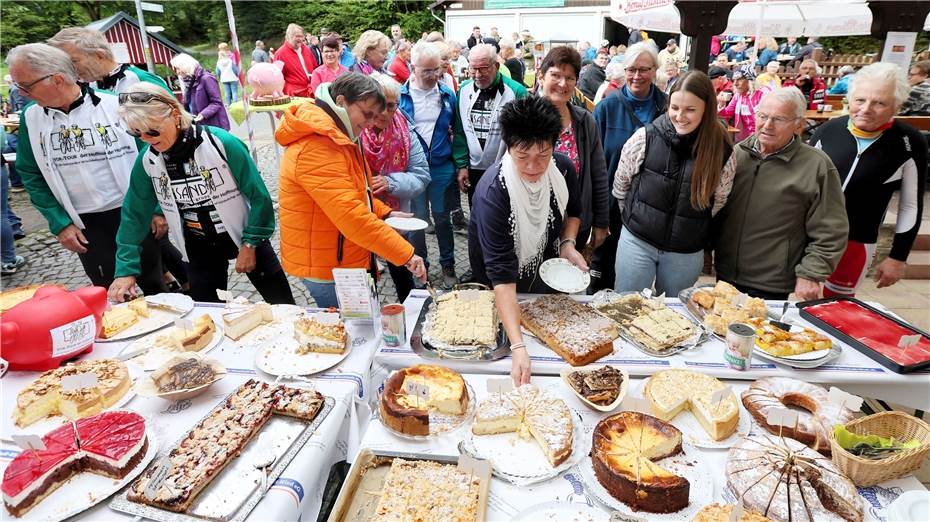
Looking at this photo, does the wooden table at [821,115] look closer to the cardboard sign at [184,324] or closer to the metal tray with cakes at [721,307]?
the metal tray with cakes at [721,307]

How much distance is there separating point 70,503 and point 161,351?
821 mm

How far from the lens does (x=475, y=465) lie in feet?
4.99

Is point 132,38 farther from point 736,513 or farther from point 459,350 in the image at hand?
point 736,513

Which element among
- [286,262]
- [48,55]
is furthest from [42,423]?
[48,55]

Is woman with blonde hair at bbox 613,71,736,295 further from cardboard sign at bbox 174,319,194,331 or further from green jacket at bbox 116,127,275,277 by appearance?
cardboard sign at bbox 174,319,194,331

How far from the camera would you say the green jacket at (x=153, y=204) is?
8.66 feet

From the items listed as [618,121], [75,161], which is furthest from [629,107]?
[75,161]

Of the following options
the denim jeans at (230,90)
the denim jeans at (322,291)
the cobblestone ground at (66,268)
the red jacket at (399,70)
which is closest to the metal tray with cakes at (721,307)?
the denim jeans at (322,291)

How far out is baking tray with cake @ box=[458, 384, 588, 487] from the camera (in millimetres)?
1566

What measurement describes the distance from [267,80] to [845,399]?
313 inches

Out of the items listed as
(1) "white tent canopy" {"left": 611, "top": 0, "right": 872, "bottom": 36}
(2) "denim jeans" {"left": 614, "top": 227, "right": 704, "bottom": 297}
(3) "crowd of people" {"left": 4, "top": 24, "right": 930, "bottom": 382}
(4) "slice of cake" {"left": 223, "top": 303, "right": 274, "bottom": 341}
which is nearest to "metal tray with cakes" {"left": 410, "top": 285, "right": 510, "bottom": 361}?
Answer: (3) "crowd of people" {"left": 4, "top": 24, "right": 930, "bottom": 382}

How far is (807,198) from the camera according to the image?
244 cm

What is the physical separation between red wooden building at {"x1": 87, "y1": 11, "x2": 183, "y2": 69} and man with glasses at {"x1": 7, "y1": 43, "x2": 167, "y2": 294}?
8.32 metres

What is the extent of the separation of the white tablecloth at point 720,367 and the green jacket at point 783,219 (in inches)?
20.0
